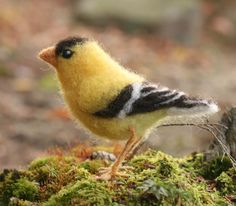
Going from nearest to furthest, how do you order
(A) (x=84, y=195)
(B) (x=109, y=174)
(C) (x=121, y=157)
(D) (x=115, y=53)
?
1. (A) (x=84, y=195)
2. (C) (x=121, y=157)
3. (B) (x=109, y=174)
4. (D) (x=115, y=53)

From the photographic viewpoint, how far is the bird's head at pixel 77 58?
3.98m

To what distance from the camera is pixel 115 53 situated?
45.3ft

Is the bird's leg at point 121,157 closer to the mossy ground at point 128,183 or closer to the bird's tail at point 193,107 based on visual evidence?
the mossy ground at point 128,183

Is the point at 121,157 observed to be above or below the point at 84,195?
above

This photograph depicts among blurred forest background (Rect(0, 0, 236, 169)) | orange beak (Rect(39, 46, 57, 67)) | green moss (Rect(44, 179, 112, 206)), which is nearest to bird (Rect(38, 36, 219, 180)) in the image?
orange beak (Rect(39, 46, 57, 67))

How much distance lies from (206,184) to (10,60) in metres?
8.94

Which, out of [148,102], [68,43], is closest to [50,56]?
[68,43]

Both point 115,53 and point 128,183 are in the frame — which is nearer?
point 128,183

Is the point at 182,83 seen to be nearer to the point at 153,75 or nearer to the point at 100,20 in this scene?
the point at 153,75

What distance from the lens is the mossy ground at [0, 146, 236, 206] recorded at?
3.78m

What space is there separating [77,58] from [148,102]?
516 millimetres

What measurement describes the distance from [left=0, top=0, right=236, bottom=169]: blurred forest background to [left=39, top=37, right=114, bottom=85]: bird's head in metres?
4.93

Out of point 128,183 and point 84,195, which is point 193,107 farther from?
point 84,195

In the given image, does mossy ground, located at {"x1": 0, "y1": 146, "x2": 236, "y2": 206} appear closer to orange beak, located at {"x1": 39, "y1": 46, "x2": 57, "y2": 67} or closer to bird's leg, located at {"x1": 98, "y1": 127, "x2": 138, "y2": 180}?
bird's leg, located at {"x1": 98, "y1": 127, "x2": 138, "y2": 180}
